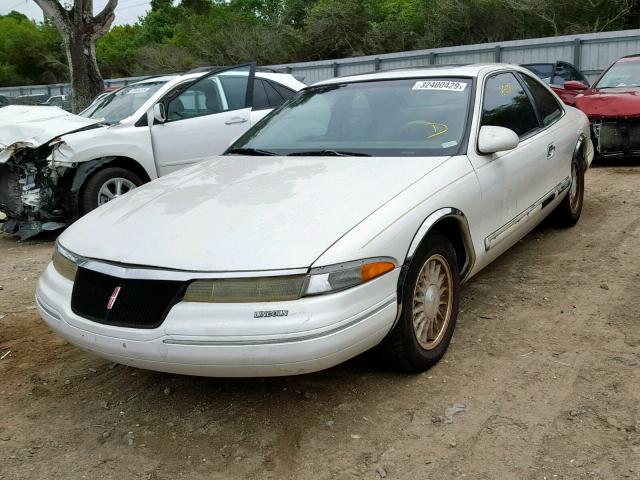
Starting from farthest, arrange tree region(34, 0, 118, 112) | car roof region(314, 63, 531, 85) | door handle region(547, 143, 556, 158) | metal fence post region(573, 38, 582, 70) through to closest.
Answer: metal fence post region(573, 38, 582, 70) → tree region(34, 0, 118, 112) → door handle region(547, 143, 556, 158) → car roof region(314, 63, 531, 85)

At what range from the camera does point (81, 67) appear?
14.7m

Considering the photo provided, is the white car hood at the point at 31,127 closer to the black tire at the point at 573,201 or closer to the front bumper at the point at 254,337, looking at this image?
the front bumper at the point at 254,337

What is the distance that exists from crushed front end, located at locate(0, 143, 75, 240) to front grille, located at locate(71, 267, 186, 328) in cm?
403

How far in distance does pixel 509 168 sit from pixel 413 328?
147cm

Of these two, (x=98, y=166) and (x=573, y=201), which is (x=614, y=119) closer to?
(x=573, y=201)

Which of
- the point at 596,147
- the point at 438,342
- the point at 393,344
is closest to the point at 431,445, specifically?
the point at 393,344

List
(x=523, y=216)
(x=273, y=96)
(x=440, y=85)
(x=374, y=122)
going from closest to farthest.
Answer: (x=374, y=122), (x=440, y=85), (x=523, y=216), (x=273, y=96)

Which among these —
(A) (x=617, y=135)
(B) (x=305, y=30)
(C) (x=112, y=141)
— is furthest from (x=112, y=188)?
(B) (x=305, y=30)

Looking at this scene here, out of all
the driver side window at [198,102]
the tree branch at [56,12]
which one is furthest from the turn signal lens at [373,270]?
the tree branch at [56,12]

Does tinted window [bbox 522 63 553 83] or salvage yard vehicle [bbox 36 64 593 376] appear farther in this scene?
tinted window [bbox 522 63 553 83]

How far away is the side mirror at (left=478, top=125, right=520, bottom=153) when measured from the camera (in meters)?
3.76

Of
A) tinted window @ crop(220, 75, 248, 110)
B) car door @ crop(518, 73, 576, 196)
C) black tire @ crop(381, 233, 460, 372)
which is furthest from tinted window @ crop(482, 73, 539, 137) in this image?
tinted window @ crop(220, 75, 248, 110)

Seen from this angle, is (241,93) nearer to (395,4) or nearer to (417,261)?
(417,261)

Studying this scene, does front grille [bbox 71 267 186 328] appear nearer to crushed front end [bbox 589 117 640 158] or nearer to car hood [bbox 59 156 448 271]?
car hood [bbox 59 156 448 271]
